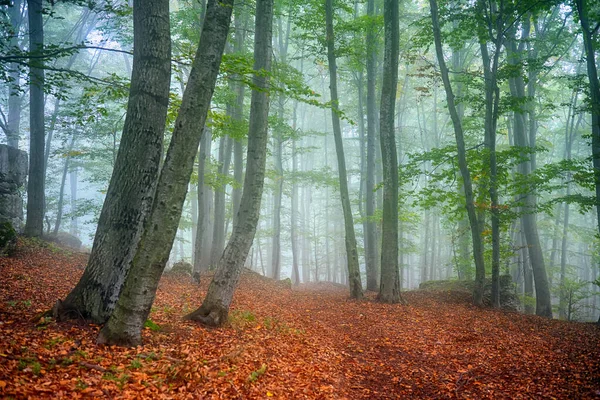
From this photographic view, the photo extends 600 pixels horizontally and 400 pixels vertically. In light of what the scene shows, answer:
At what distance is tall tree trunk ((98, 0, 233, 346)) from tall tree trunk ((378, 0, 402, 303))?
7338mm

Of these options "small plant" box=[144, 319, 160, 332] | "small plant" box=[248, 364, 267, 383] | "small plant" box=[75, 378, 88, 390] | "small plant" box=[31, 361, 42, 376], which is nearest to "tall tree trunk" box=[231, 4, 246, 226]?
"small plant" box=[144, 319, 160, 332]

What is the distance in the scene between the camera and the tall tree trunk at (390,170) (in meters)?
10.6

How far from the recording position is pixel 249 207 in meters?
6.58

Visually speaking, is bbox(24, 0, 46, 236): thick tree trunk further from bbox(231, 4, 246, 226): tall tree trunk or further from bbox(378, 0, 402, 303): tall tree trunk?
bbox(378, 0, 402, 303): tall tree trunk

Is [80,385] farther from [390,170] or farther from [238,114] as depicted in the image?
[238,114]

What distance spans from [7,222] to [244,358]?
29.2 ft

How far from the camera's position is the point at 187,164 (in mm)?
4445

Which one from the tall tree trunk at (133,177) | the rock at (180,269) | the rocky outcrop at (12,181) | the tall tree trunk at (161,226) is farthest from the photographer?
the rock at (180,269)

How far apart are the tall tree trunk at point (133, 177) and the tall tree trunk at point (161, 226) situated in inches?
30.1

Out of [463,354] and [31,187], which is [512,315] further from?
[31,187]

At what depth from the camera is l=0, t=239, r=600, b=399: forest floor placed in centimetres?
357

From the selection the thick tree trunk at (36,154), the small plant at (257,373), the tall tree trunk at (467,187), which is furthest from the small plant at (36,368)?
the tall tree trunk at (467,187)

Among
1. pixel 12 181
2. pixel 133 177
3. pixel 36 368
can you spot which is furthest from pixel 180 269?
pixel 36 368

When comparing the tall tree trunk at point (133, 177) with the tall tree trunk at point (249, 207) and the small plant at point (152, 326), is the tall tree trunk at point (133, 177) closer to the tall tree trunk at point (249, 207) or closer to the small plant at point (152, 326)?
the small plant at point (152, 326)
